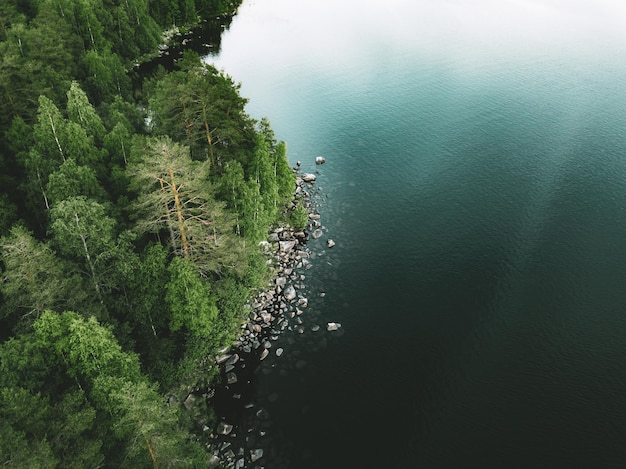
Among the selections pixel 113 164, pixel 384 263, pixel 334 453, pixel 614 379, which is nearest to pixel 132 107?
pixel 113 164

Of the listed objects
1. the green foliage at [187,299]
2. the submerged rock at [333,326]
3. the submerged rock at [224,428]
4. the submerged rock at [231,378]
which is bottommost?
the submerged rock at [224,428]

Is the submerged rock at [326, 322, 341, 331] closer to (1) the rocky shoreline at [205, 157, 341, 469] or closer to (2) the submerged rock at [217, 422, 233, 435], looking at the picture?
(1) the rocky shoreline at [205, 157, 341, 469]

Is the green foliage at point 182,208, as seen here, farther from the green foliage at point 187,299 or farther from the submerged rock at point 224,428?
the submerged rock at point 224,428

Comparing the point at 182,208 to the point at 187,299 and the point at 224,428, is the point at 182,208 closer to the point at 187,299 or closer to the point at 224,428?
the point at 187,299

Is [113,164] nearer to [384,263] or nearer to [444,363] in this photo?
[384,263]

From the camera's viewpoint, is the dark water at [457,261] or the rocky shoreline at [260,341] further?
the dark water at [457,261]

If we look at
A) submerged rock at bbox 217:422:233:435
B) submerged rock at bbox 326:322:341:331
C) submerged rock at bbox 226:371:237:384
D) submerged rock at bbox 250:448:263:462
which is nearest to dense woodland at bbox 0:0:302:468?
submerged rock at bbox 217:422:233:435

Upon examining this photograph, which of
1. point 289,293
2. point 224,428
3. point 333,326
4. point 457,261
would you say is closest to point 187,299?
point 224,428

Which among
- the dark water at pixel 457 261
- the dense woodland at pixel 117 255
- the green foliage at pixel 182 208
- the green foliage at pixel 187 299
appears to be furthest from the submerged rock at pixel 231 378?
the green foliage at pixel 182 208
